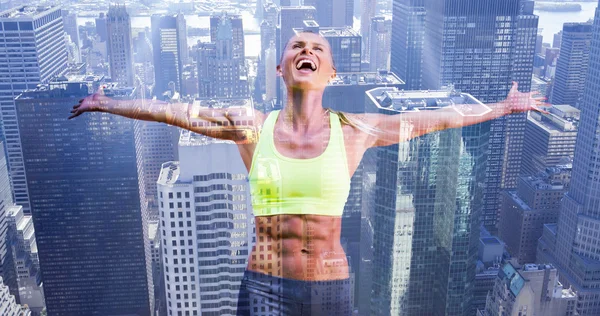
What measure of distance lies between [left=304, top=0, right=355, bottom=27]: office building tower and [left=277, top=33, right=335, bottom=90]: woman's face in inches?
484

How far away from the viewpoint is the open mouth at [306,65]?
1.42 m

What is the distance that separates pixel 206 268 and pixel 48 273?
638cm

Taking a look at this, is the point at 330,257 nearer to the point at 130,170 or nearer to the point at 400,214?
the point at 400,214

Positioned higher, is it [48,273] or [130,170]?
[130,170]

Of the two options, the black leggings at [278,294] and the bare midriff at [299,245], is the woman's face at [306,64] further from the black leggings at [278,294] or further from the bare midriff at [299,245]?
the black leggings at [278,294]

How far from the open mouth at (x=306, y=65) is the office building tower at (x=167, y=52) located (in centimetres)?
935

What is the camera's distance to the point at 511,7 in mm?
11531

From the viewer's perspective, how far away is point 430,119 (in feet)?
5.43

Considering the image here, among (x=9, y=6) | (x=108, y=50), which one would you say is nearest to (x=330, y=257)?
(x=108, y=50)

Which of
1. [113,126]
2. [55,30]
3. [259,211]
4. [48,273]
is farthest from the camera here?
[55,30]

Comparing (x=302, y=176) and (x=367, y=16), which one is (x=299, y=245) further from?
(x=367, y=16)

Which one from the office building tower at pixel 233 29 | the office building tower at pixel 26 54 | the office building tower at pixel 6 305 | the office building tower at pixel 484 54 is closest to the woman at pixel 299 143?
the office building tower at pixel 6 305

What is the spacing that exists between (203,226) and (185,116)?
4.36m

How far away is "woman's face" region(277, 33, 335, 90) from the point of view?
1.43m
